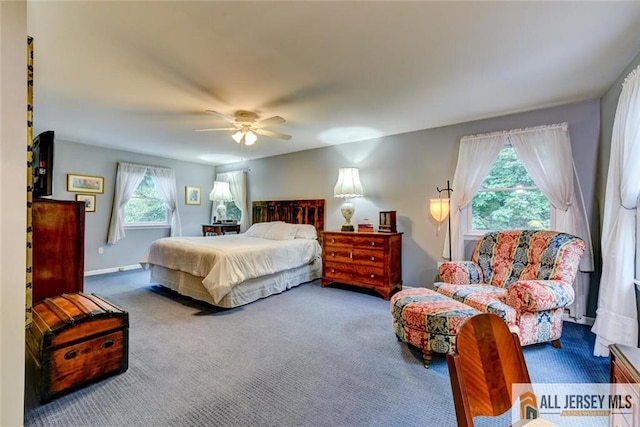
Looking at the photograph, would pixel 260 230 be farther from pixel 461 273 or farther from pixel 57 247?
pixel 461 273

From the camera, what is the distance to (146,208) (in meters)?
5.91

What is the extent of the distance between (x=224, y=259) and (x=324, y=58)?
243 centimetres

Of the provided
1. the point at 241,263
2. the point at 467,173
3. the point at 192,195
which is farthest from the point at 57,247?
the point at 192,195

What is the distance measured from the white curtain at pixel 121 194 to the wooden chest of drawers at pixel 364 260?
4.01 m

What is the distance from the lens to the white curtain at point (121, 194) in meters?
5.28

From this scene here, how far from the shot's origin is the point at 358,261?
413 centimetres

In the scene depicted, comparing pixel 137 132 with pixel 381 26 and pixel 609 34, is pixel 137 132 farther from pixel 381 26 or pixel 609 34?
pixel 609 34

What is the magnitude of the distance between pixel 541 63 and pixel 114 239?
666 centimetres

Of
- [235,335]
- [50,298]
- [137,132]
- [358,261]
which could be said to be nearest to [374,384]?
[235,335]

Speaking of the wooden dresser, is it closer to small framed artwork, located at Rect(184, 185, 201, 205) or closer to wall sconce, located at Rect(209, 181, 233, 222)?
wall sconce, located at Rect(209, 181, 233, 222)

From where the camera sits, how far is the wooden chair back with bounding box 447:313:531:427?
0.79 meters

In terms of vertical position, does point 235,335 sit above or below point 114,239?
below

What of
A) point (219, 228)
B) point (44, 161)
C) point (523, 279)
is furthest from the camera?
point (219, 228)

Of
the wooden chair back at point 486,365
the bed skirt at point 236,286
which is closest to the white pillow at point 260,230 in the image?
the bed skirt at point 236,286
